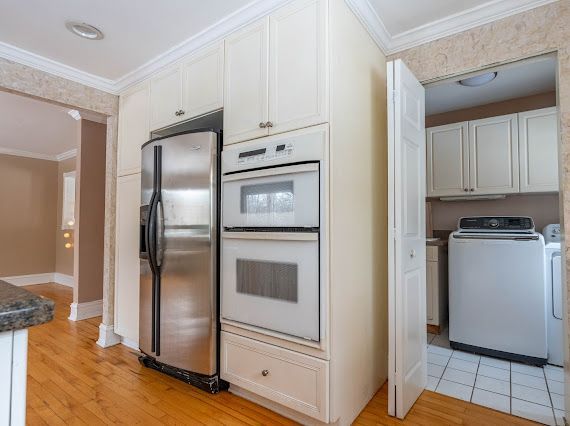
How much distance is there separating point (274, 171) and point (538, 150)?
2.65 metres

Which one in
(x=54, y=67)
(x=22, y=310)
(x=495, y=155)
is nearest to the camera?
(x=22, y=310)

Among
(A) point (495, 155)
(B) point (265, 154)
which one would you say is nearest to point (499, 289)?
(A) point (495, 155)

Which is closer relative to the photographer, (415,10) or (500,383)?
(415,10)

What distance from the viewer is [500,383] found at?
7.70 ft

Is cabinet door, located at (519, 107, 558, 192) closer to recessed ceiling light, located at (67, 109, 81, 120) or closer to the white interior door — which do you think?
the white interior door

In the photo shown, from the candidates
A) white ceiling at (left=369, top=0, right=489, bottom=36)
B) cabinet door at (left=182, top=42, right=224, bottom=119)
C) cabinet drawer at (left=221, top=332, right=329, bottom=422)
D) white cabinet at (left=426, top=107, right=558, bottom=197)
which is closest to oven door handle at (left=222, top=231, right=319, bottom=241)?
cabinet drawer at (left=221, top=332, right=329, bottom=422)

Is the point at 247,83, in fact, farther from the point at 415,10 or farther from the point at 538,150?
the point at 538,150

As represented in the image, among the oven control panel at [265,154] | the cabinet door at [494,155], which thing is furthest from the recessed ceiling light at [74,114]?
the cabinet door at [494,155]

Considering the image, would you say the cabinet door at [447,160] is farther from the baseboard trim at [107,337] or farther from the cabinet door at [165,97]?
the baseboard trim at [107,337]

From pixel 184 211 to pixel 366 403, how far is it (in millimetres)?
1718

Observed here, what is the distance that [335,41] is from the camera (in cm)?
177

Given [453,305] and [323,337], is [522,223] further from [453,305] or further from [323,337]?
[323,337]

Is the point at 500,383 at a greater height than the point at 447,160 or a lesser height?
lesser

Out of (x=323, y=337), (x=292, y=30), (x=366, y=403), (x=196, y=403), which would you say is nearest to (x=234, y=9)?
(x=292, y=30)
